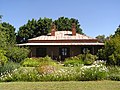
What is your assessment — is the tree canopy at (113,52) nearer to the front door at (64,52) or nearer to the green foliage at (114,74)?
the green foliage at (114,74)

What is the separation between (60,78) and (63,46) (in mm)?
24572

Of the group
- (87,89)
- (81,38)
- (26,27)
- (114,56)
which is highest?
(26,27)

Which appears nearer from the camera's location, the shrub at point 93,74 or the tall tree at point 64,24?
the shrub at point 93,74

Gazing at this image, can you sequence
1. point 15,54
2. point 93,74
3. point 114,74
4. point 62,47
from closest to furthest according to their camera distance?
point 93,74, point 114,74, point 15,54, point 62,47

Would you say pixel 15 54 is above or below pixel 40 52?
below

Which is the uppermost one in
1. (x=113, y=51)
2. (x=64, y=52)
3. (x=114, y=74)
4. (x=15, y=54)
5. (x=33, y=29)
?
(x=33, y=29)

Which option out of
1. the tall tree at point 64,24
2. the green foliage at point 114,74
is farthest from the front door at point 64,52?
the tall tree at point 64,24

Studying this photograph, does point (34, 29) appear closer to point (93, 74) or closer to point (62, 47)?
point (62, 47)

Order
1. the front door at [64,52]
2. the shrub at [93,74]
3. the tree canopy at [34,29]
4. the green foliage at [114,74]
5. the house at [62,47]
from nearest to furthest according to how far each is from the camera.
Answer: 1. the shrub at [93,74]
2. the green foliage at [114,74]
3. the house at [62,47]
4. the front door at [64,52]
5. the tree canopy at [34,29]

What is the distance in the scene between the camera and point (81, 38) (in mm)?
42062

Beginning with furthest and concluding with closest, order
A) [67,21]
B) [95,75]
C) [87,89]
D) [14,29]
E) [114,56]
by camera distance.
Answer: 1. [67,21]
2. [14,29]
3. [114,56]
4. [95,75]
5. [87,89]

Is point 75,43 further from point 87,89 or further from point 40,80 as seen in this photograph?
point 87,89

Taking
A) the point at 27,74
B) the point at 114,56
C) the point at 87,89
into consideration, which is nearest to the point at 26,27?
the point at 114,56

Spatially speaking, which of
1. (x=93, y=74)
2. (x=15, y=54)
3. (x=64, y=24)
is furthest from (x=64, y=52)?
(x=64, y=24)
